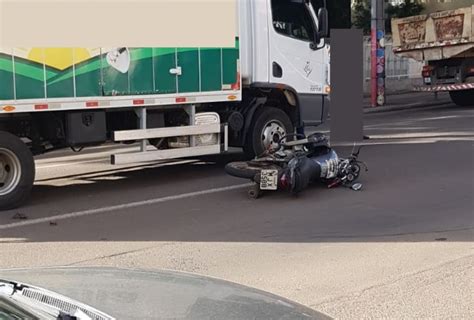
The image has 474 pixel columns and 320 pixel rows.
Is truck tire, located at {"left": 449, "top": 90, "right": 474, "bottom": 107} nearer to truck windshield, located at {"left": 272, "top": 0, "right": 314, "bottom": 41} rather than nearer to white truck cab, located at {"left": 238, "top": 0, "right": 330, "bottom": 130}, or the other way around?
white truck cab, located at {"left": 238, "top": 0, "right": 330, "bottom": 130}

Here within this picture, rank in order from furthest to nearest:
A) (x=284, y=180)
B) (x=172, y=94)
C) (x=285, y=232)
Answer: (x=172, y=94) → (x=284, y=180) → (x=285, y=232)

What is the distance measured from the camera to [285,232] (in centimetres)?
664

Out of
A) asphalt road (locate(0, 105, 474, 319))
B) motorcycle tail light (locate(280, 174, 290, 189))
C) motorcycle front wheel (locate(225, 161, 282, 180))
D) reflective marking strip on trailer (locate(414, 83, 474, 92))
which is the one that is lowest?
asphalt road (locate(0, 105, 474, 319))

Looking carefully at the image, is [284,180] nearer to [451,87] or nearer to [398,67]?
[451,87]

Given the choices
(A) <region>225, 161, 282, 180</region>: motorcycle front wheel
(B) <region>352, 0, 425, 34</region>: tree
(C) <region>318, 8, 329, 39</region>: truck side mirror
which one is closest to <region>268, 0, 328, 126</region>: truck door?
(C) <region>318, 8, 329, 39</region>: truck side mirror

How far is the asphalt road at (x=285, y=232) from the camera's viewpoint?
195 inches

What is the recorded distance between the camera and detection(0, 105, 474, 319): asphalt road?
494cm

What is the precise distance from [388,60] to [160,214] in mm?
23332

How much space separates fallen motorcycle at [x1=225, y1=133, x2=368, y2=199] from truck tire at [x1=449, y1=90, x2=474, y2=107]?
13814 millimetres

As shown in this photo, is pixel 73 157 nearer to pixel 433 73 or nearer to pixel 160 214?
pixel 160 214

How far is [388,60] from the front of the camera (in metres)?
28.9

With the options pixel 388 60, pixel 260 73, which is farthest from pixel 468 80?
pixel 260 73

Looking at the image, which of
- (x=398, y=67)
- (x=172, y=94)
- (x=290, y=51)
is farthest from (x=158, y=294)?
(x=398, y=67)

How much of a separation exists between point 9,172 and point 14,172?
82 mm
